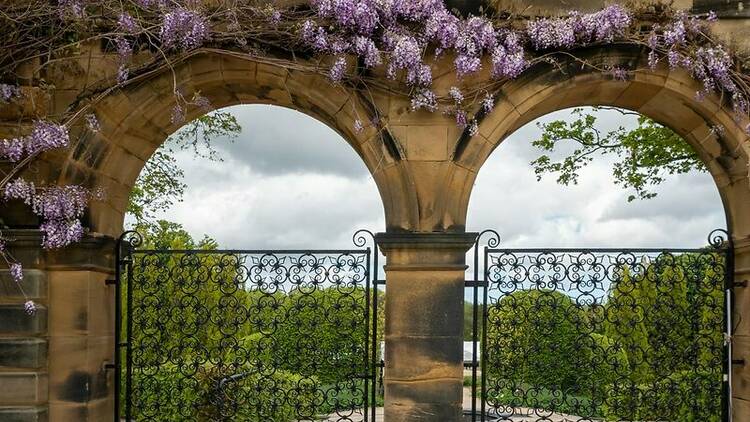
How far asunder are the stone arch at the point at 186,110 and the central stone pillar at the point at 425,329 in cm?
47

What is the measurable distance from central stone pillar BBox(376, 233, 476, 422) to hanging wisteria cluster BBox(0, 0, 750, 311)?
0.86m

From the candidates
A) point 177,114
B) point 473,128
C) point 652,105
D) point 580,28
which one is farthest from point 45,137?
point 652,105

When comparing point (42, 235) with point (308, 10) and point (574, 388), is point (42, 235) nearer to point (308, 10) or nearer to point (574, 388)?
point (308, 10)

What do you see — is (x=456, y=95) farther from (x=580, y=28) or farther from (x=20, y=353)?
(x=20, y=353)

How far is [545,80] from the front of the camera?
5305 mm

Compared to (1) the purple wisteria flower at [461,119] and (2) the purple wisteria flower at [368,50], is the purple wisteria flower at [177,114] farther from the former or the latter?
(1) the purple wisteria flower at [461,119]

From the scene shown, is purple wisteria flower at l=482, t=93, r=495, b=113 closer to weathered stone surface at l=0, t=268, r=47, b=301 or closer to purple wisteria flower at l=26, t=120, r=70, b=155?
purple wisteria flower at l=26, t=120, r=70, b=155

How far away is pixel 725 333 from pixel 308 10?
3.81 metres

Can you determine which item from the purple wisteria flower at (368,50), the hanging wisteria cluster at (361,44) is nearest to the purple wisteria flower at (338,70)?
the hanging wisteria cluster at (361,44)

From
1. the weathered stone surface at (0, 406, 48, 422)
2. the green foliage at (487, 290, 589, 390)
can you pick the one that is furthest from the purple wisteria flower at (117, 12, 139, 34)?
the green foliage at (487, 290, 589, 390)

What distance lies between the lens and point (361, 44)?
518cm

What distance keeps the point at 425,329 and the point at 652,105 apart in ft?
7.87

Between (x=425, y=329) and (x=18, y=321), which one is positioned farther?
(x=18, y=321)

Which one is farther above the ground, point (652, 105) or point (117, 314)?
point (652, 105)
